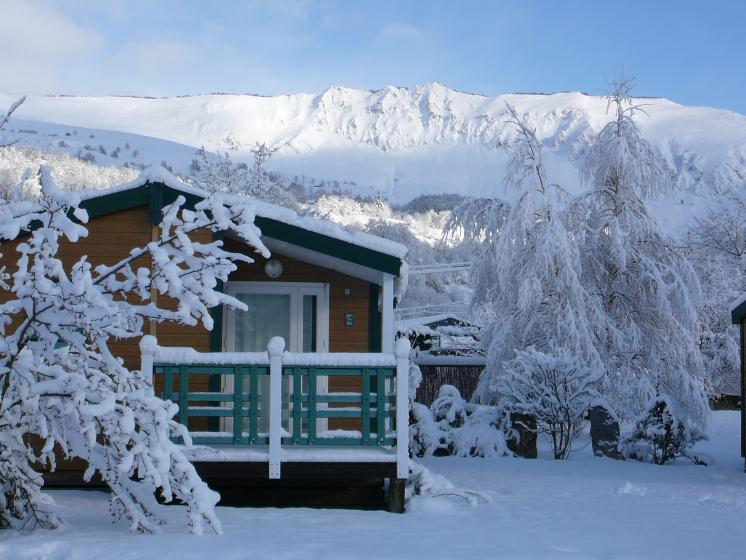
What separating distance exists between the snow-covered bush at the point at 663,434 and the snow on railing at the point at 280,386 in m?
6.50

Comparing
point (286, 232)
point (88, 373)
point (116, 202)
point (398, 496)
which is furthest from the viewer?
point (286, 232)

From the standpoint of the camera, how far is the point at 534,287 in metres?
16.2

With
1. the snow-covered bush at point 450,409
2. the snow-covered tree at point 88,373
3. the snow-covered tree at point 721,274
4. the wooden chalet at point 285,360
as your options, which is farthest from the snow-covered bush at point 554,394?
the snow-covered tree at point 721,274

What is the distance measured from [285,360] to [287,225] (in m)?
1.75

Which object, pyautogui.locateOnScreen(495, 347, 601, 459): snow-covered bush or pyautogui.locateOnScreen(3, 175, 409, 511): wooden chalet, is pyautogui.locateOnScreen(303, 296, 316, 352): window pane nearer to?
pyautogui.locateOnScreen(3, 175, 409, 511): wooden chalet

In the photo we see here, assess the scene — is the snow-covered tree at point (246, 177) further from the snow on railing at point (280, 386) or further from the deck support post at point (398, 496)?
the deck support post at point (398, 496)

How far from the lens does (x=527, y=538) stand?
21.6 feet

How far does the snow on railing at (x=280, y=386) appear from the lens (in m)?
8.11

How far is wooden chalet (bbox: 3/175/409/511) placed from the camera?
8117 mm

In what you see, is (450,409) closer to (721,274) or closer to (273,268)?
(273,268)

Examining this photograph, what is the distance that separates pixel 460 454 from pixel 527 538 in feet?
23.6

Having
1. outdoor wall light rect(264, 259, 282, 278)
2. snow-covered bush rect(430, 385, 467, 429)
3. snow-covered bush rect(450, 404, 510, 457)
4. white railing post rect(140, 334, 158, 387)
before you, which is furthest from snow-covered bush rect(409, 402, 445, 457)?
white railing post rect(140, 334, 158, 387)

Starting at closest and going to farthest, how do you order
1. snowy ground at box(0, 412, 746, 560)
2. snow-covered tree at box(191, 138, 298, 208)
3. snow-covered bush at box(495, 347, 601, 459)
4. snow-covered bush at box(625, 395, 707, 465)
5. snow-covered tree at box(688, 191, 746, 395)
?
snowy ground at box(0, 412, 746, 560) → snow-covered bush at box(625, 395, 707, 465) → snow-covered bush at box(495, 347, 601, 459) → snow-covered tree at box(688, 191, 746, 395) → snow-covered tree at box(191, 138, 298, 208)

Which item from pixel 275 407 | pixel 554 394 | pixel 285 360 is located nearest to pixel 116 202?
pixel 285 360
